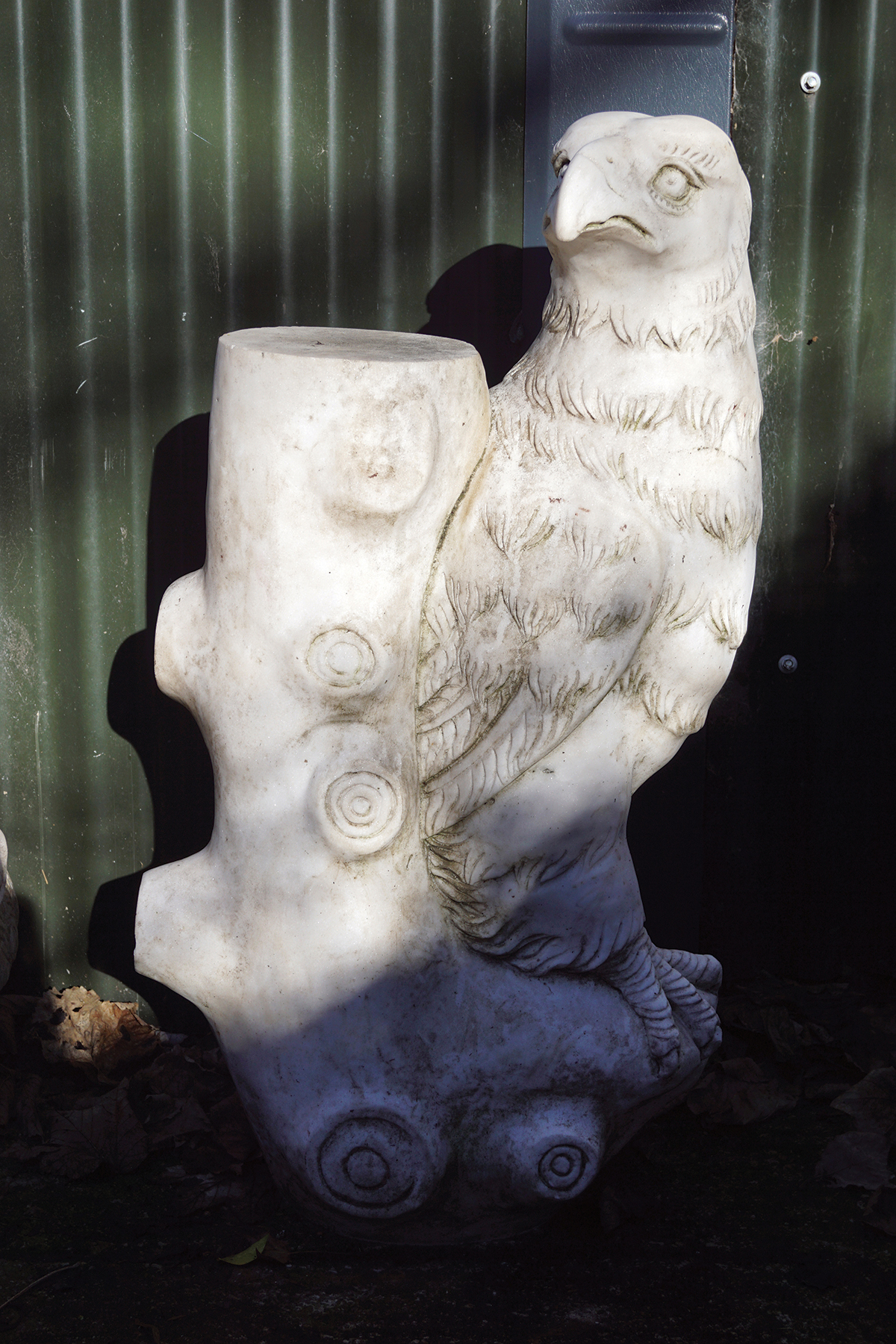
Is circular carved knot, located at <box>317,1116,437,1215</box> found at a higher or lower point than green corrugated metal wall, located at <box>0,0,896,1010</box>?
lower

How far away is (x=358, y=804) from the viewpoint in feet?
8.44

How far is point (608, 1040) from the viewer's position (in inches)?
106

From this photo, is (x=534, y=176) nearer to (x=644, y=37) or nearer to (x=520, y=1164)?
(x=644, y=37)

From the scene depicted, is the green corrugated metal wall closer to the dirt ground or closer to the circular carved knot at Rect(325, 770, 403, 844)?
the dirt ground

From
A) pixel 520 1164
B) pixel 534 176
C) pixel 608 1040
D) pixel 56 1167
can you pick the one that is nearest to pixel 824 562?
pixel 534 176

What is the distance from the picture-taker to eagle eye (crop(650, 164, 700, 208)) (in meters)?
2.52

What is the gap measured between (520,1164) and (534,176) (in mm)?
2445

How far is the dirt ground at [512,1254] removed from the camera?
255 cm

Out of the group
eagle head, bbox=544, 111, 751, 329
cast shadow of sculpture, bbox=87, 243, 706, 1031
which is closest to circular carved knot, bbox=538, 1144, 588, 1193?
cast shadow of sculpture, bbox=87, 243, 706, 1031

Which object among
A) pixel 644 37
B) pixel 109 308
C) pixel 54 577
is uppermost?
pixel 644 37

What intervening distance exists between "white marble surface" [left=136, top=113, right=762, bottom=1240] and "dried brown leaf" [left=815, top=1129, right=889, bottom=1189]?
0.59m

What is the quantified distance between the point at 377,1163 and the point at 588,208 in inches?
75.5

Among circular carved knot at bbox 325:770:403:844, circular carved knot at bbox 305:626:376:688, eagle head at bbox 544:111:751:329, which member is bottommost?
circular carved knot at bbox 325:770:403:844

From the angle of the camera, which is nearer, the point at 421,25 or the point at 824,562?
the point at 421,25
